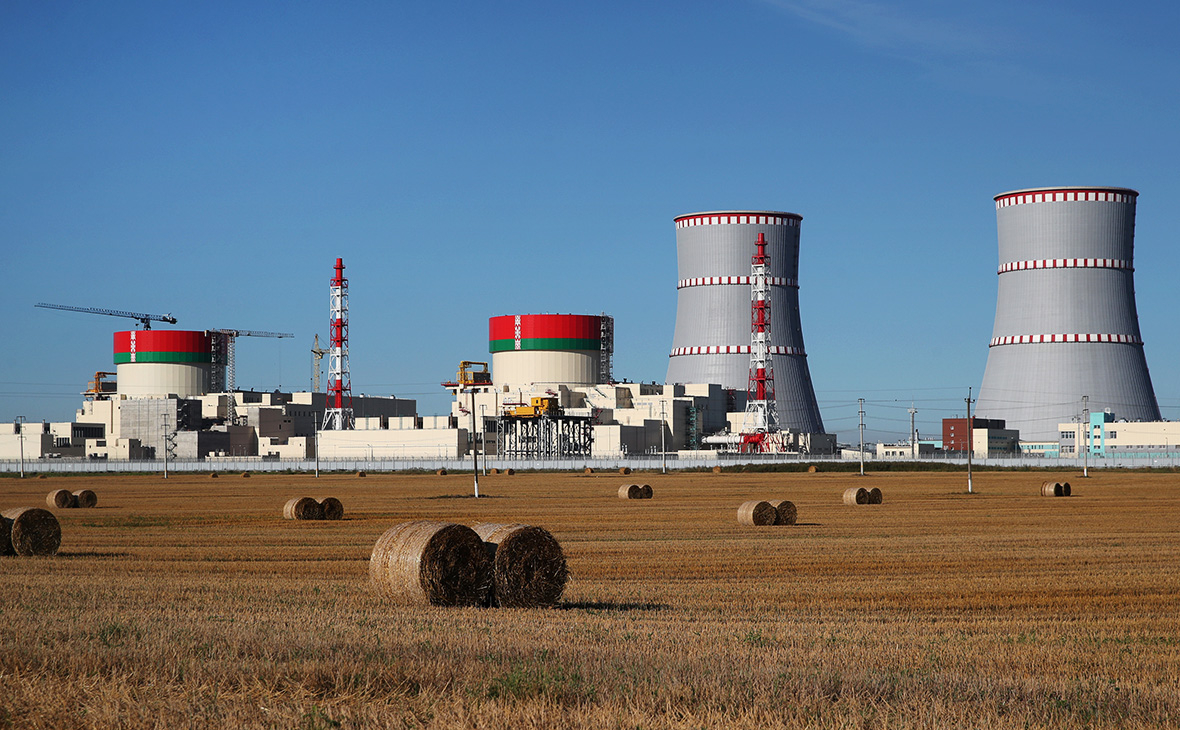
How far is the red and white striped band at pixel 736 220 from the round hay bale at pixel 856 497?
147ft

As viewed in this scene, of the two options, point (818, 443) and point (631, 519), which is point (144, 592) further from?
point (818, 443)

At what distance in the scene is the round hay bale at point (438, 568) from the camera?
1136 cm

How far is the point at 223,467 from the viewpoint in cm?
8256

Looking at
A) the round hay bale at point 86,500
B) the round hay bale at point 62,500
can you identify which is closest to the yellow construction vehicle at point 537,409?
the round hay bale at point 86,500

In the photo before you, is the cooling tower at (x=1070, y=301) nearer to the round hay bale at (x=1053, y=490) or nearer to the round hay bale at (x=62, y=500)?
the round hay bale at (x=1053, y=490)

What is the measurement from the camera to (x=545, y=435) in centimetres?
8838

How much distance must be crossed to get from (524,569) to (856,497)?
953 inches

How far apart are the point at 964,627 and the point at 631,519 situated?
57.1 ft

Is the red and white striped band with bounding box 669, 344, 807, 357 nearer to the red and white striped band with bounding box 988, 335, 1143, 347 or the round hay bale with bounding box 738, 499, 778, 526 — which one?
the red and white striped band with bounding box 988, 335, 1143, 347

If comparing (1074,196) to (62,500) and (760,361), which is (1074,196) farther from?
(62,500)

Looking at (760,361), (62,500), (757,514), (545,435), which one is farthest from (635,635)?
(545,435)

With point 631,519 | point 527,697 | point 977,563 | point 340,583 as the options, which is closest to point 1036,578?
point 977,563

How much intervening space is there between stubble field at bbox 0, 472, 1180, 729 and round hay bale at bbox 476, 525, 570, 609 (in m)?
0.31

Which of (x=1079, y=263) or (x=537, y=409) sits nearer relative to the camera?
(x=1079, y=263)
